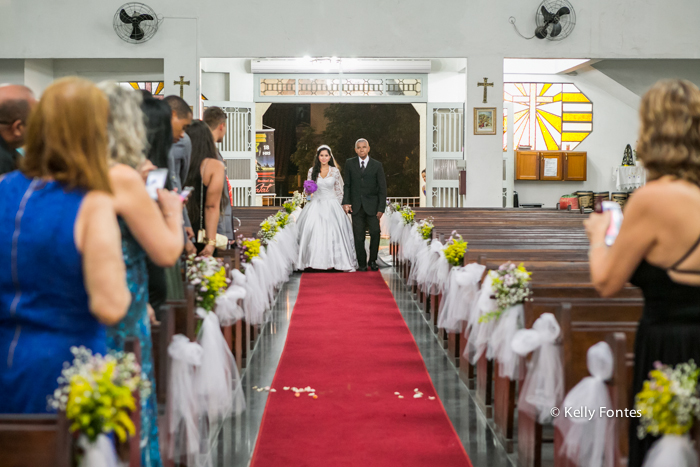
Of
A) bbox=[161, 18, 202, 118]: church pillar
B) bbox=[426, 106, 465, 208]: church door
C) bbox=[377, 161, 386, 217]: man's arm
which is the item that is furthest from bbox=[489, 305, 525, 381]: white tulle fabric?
bbox=[426, 106, 465, 208]: church door

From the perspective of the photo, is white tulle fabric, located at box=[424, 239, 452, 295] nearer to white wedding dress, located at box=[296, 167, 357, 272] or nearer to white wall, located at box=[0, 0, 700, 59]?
white wedding dress, located at box=[296, 167, 357, 272]

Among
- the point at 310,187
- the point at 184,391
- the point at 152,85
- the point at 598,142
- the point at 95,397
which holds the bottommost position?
the point at 184,391

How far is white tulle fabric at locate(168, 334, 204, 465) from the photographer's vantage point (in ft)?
8.13

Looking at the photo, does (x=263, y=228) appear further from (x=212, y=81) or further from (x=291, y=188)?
(x=291, y=188)

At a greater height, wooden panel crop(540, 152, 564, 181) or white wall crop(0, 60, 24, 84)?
white wall crop(0, 60, 24, 84)

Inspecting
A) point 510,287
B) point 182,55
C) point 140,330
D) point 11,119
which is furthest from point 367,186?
point 140,330

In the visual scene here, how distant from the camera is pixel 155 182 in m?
2.11

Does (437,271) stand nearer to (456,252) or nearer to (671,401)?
(456,252)

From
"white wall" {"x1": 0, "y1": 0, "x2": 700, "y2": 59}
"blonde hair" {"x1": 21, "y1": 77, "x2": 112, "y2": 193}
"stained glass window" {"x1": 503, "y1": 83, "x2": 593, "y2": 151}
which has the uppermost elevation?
"white wall" {"x1": 0, "y1": 0, "x2": 700, "y2": 59}

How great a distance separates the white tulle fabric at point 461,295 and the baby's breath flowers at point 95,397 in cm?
258

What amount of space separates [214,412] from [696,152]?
2057 mm

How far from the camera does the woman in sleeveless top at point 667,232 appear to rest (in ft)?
5.83

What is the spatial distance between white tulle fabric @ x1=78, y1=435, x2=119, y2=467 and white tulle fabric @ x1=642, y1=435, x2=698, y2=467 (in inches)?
51.0

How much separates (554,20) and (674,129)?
33.9 feet
